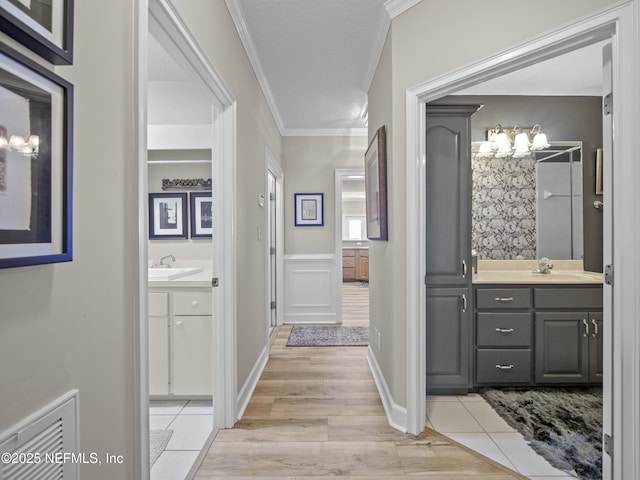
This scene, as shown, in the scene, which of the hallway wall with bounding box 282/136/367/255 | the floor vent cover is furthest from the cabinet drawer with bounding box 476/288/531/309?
the floor vent cover

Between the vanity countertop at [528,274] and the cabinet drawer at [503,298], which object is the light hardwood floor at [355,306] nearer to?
the vanity countertop at [528,274]

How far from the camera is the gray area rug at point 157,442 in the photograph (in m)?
1.77

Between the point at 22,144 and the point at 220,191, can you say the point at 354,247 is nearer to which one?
the point at 220,191

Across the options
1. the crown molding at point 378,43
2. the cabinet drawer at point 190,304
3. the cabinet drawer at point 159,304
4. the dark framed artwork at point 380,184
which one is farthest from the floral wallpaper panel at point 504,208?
the cabinet drawer at point 159,304

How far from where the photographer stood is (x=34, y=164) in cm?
65

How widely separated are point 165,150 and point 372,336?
2.57 meters

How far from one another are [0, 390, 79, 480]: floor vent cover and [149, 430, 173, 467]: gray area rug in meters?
1.23

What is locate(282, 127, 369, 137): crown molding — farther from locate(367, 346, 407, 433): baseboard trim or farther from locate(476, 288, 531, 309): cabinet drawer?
locate(367, 346, 407, 433): baseboard trim

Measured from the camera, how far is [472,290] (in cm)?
248

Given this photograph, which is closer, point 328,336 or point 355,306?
point 328,336

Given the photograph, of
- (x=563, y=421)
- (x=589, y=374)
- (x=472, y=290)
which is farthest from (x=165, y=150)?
(x=589, y=374)

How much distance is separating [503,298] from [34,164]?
2.80m

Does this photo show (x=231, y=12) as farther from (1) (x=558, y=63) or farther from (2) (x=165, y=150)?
(1) (x=558, y=63)

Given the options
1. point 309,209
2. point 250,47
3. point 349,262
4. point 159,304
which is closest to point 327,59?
point 250,47
